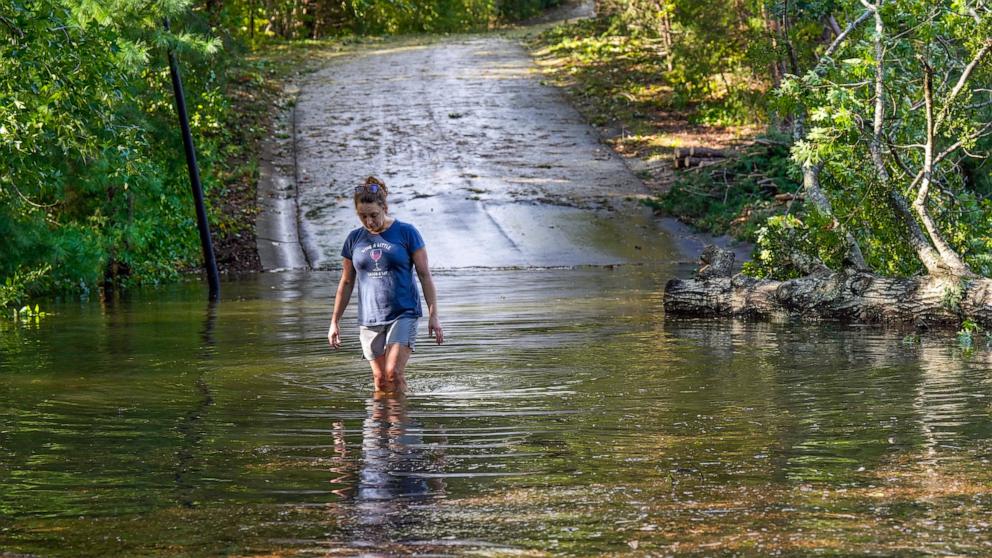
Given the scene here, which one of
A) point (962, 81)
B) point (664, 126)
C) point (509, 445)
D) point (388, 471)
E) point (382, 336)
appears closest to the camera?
point (388, 471)

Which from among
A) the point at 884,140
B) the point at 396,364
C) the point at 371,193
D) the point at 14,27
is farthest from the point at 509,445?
the point at 14,27

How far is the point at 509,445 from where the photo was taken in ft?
24.4

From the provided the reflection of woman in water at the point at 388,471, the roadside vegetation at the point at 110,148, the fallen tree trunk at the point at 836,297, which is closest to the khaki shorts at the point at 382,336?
the reflection of woman in water at the point at 388,471

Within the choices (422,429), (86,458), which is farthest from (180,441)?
(422,429)

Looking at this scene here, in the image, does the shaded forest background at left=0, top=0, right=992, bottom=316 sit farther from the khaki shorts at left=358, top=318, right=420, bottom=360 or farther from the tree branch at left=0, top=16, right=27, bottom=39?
the khaki shorts at left=358, top=318, right=420, bottom=360

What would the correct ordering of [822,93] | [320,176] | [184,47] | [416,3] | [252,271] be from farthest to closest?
1. [416,3]
2. [320,176]
3. [252,271]
4. [184,47]
5. [822,93]

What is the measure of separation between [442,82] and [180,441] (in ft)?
106

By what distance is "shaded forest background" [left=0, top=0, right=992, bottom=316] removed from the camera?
42.6ft

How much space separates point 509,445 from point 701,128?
26672mm

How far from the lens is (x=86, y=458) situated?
286 inches

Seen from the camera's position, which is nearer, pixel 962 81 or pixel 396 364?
pixel 396 364

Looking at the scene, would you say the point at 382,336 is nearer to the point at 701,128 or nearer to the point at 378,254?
the point at 378,254

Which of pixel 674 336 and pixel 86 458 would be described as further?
pixel 674 336

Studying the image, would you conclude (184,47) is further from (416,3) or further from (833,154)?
(416,3)
